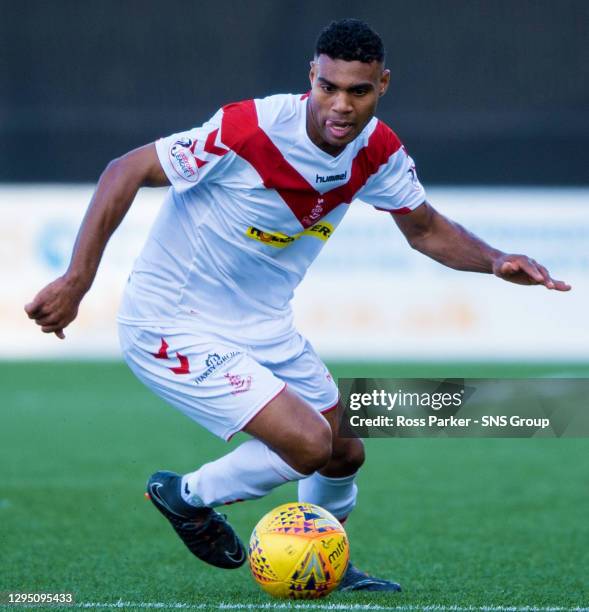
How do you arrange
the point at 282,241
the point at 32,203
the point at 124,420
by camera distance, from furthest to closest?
the point at 32,203
the point at 124,420
the point at 282,241

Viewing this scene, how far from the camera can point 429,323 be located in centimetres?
1567

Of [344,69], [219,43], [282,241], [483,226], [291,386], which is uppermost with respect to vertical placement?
[344,69]

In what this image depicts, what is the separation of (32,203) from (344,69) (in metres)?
11.3

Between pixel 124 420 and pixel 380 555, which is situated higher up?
pixel 380 555

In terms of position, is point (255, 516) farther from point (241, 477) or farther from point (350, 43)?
point (350, 43)

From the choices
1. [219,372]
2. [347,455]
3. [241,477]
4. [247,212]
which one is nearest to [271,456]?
[241,477]

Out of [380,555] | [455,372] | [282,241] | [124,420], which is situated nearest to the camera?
[282,241]

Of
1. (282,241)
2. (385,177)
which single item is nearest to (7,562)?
(282,241)

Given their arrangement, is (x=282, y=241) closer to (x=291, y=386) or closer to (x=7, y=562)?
(x=291, y=386)

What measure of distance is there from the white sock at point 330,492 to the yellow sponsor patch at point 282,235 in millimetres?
1045

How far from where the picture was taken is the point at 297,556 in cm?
484

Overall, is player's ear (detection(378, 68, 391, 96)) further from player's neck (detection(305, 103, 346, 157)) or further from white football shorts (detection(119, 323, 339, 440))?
white football shorts (detection(119, 323, 339, 440))

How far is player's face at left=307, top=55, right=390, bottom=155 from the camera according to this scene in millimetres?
4844

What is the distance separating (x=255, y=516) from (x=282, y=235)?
274 centimetres
